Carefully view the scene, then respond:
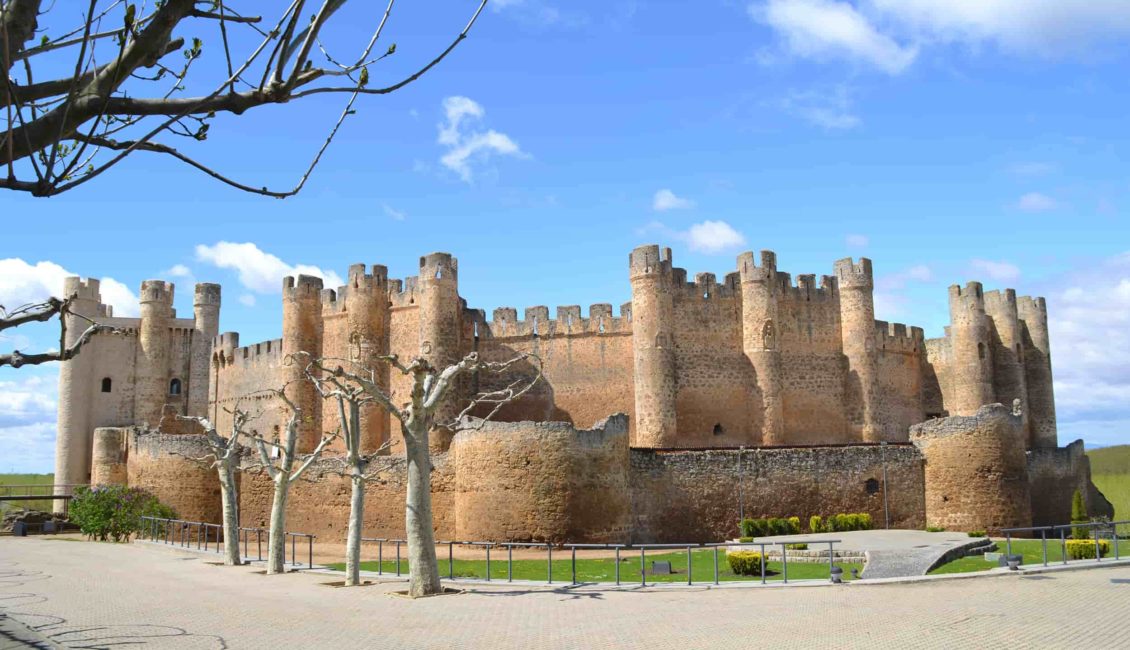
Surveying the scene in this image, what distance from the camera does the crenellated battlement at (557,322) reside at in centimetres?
4150

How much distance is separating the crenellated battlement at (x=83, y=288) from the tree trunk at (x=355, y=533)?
119 ft

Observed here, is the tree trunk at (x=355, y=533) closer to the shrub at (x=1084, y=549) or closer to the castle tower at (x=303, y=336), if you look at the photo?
the shrub at (x=1084, y=549)

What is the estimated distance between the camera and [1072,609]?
1452 cm

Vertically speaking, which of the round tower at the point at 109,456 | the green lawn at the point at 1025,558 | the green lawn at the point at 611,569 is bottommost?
the green lawn at the point at 611,569

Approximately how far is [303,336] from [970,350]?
29.4 m

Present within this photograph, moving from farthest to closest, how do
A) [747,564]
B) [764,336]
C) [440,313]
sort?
1. [764,336]
2. [440,313]
3. [747,564]

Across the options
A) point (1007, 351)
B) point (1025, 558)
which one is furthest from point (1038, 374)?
point (1025, 558)

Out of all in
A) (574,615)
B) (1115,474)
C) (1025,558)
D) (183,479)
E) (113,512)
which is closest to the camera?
(574,615)

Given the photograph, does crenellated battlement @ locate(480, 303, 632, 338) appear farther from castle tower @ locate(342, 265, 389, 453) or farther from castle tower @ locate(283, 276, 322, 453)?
castle tower @ locate(283, 276, 322, 453)

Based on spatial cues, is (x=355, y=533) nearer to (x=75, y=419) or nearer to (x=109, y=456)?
(x=109, y=456)

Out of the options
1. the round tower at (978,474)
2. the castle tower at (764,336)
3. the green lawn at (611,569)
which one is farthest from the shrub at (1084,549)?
the castle tower at (764,336)

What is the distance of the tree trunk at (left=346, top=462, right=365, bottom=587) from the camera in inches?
780

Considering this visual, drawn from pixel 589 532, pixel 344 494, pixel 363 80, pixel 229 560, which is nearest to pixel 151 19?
pixel 363 80

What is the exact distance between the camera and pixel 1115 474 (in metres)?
74.7
